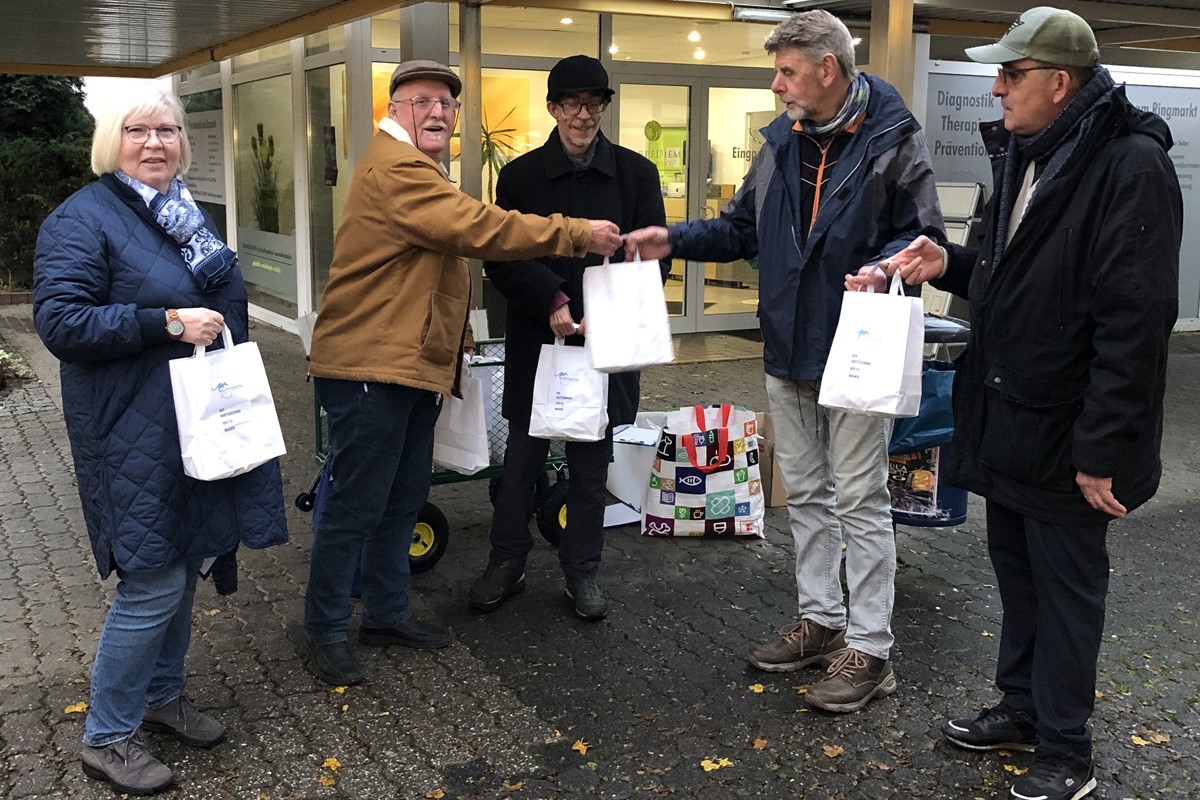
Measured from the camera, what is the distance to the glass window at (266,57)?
12.6 m

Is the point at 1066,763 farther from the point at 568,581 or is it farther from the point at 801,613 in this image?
the point at 568,581

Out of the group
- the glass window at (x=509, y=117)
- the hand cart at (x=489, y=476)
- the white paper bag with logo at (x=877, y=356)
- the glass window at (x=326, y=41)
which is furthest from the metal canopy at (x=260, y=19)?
the white paper bag with logo at (x=877, y=356)

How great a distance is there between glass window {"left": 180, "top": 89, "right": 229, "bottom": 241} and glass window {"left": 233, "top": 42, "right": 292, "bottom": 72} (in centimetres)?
88

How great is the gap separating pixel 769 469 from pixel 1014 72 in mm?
3181

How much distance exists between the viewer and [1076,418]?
10.4 feet

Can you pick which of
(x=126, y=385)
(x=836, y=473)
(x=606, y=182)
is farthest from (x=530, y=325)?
(x=126, y=385)

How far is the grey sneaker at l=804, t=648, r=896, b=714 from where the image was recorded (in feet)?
12.7

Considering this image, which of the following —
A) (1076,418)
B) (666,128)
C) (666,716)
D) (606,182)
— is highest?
(666,128)

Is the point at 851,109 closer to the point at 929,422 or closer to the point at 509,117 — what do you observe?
the point at 929,422

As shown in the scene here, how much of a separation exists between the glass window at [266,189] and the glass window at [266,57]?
0.66 feet

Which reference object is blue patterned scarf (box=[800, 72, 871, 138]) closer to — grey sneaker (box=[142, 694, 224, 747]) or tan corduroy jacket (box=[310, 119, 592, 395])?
tan corduroy jacket (box=[310, 119, 592, 395])

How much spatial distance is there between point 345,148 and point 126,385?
838 cm

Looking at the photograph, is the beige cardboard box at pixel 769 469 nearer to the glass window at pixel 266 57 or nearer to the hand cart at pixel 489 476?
the hand cart at pixel 489 476

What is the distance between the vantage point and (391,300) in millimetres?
3857
